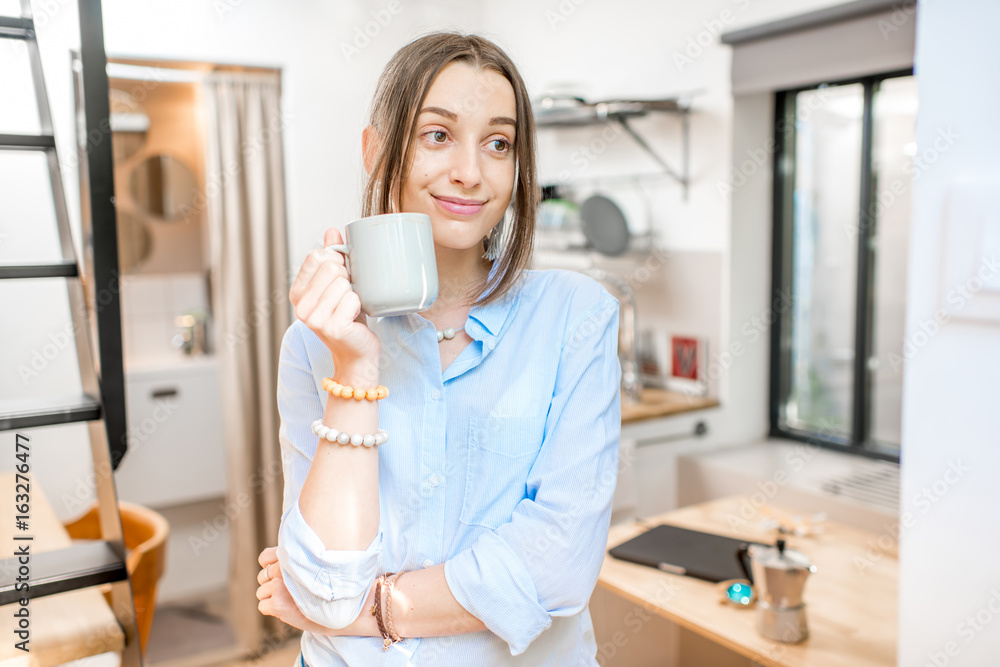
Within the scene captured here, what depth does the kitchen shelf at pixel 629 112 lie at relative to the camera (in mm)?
2342

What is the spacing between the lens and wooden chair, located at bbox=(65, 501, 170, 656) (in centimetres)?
188

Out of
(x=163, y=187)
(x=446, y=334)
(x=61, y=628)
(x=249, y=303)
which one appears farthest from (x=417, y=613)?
(x=163, y=187)

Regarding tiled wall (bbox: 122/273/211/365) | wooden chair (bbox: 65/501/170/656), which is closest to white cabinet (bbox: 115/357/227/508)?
tiled wall (bbox: 122/273/211/365)

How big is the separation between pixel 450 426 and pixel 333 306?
0.64 feet

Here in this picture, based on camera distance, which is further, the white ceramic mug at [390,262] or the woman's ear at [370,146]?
the woman's ear at [370,146]

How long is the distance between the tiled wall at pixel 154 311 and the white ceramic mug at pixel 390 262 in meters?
2.93

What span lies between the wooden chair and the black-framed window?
6.17ft

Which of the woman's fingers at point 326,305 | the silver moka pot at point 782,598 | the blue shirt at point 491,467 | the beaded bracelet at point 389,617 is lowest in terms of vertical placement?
the silver moka pot at point 782,598

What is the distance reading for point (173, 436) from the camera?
9.78 feet

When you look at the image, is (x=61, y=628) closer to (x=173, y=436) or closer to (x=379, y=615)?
(x=379, y=615)

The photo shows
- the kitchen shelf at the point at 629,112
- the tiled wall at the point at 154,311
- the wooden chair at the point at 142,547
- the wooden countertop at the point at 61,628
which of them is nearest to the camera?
the wooden countertop at the point at 61,628

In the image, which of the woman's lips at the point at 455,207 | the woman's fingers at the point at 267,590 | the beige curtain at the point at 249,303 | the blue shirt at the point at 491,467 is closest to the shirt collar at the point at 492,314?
the blue shirt at the point at 491,467

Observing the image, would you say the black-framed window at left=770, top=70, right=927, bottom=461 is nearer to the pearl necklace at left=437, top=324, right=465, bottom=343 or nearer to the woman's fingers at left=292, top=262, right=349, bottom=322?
the pearl necklace at left=437, top=324, right=465, bottom=343

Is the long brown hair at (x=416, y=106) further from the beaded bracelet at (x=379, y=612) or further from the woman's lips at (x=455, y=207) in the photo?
the beaded bracelet at (x=379, y=612)
